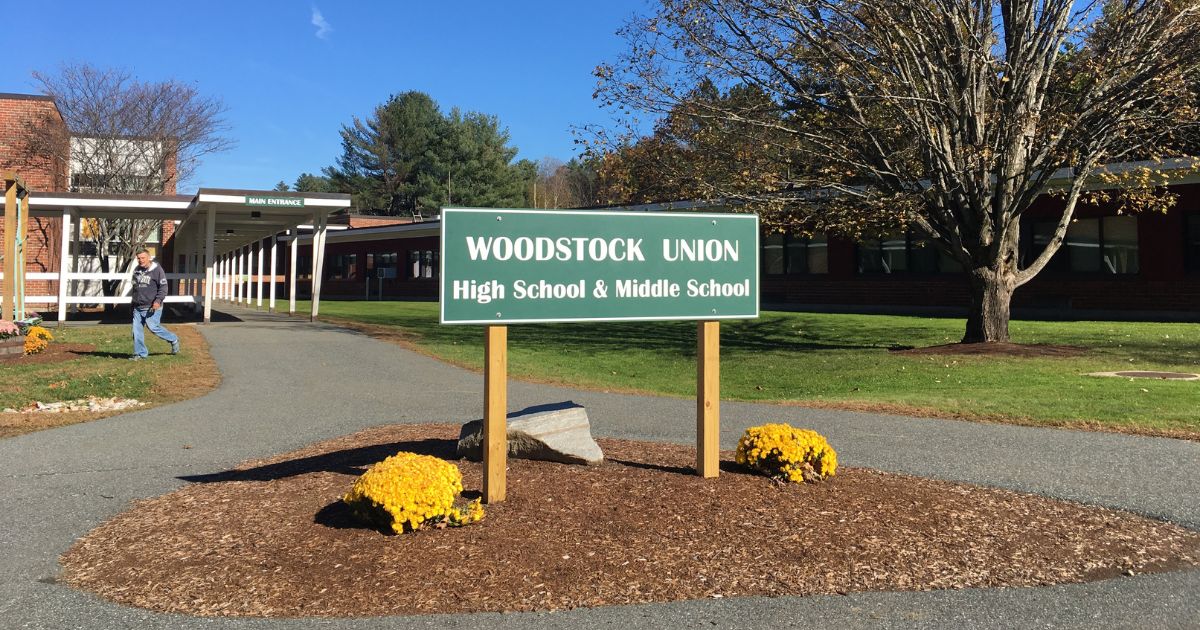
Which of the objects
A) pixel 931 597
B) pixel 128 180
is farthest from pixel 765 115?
pixel 128 180

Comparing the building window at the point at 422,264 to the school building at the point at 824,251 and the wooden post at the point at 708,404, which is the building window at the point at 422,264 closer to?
the school building at the point at 824,251

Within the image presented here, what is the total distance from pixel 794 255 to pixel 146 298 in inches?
989

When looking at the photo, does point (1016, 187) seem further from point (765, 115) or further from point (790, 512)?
point (790, 512)

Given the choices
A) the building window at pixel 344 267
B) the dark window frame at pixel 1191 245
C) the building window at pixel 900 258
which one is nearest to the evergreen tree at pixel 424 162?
the building window at pixel 344 267

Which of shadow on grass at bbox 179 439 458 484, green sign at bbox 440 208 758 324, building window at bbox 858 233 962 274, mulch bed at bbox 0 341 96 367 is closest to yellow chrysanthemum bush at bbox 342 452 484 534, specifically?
green sign at bbox 440 208 758 324

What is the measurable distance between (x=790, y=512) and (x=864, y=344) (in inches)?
528

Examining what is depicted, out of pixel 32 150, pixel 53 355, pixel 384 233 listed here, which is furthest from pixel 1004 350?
pixel 384 233

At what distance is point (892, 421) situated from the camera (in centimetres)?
913

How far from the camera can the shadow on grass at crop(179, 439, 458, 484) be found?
6.36m

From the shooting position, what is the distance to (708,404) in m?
5.98

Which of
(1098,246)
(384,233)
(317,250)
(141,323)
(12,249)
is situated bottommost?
(141,323)

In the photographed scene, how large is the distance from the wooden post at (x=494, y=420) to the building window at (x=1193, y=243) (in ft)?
82.4

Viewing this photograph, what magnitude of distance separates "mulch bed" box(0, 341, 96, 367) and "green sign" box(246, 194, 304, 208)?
6.74 m

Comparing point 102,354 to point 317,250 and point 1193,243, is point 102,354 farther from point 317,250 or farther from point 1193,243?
point 1193,243
